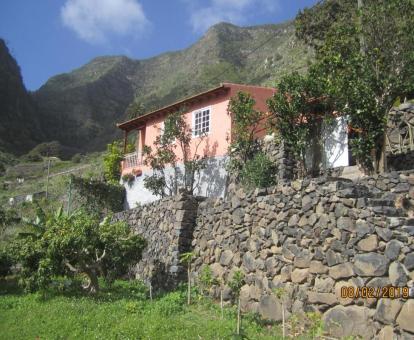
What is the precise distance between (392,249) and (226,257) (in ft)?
17.3

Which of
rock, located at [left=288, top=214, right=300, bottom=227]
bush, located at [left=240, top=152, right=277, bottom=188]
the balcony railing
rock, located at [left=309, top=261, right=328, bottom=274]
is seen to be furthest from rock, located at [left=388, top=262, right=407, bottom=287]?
the balcony railing

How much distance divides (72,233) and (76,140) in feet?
224

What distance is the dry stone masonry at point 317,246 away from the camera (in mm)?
7480

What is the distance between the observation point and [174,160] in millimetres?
20312

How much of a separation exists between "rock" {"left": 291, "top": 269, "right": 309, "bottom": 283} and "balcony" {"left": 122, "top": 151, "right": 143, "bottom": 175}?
49.3 ft

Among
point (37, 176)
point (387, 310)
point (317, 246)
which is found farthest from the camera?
point (37, 176)

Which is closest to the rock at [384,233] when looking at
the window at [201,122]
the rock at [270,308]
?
the rock at [270,308]

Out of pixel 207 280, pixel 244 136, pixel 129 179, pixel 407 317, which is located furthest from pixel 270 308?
pixel 129 179

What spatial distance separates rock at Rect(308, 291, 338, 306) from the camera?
27.4ft

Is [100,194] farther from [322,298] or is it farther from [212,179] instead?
[322,298]

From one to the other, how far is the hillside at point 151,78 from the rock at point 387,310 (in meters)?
41.1

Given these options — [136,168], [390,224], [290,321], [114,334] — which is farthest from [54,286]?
[136,168]

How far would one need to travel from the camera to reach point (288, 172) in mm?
15516

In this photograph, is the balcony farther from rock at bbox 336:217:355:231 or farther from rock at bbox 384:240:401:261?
rock at bbox 384:240:401:261
